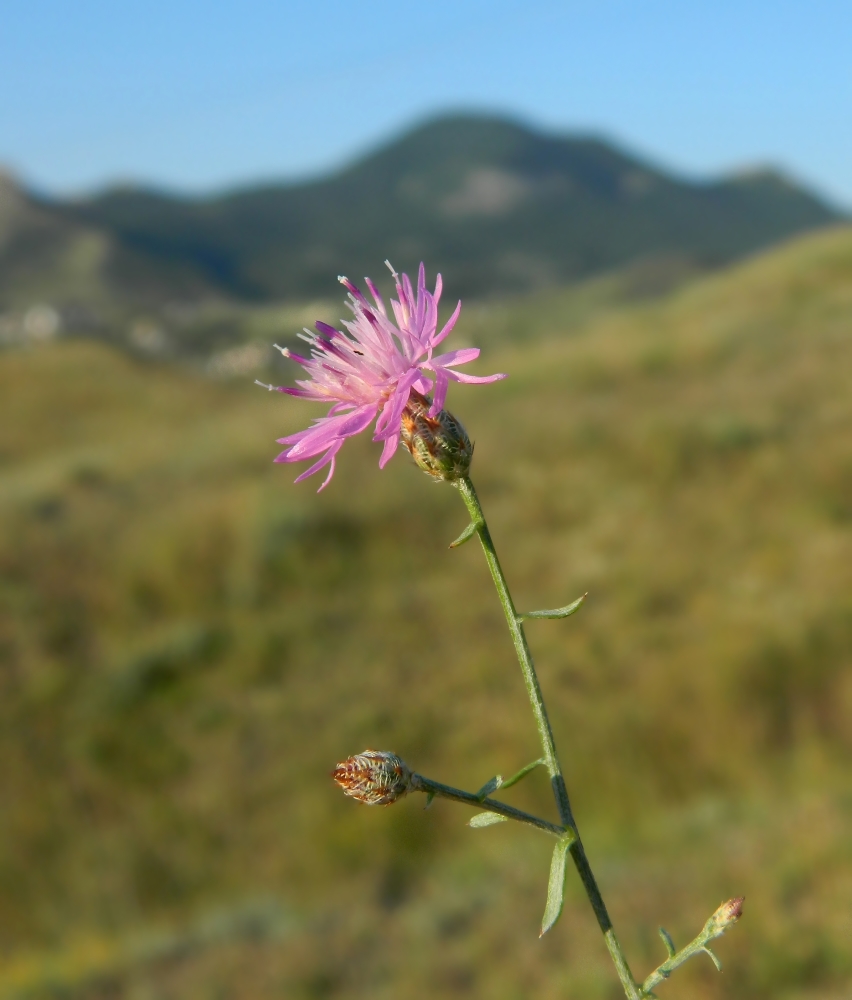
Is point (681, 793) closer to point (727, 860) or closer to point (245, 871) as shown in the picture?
point (727, 860)

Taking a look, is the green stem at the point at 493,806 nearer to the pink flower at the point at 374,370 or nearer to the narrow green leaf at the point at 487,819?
the narrow green leaf at the point at 487,819

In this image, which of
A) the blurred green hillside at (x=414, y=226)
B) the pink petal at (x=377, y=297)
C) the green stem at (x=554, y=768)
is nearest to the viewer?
the green stem at (x=554, y=768)

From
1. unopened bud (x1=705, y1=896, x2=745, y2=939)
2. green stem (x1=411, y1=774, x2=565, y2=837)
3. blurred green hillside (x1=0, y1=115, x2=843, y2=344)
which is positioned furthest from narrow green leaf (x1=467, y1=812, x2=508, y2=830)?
blurred green hillside (x1=0, y1=115, x2=843, y2=344)

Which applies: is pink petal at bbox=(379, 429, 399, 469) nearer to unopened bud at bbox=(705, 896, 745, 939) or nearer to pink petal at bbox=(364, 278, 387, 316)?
pink petal at bbox=(364, 278, 387, 316)

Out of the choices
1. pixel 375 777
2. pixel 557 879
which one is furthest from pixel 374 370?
pixel 557 879

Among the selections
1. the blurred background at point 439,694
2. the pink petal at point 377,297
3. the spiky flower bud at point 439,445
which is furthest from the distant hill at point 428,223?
the spiky flower bud at point 439,445

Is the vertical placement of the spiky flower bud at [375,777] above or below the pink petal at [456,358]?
below
